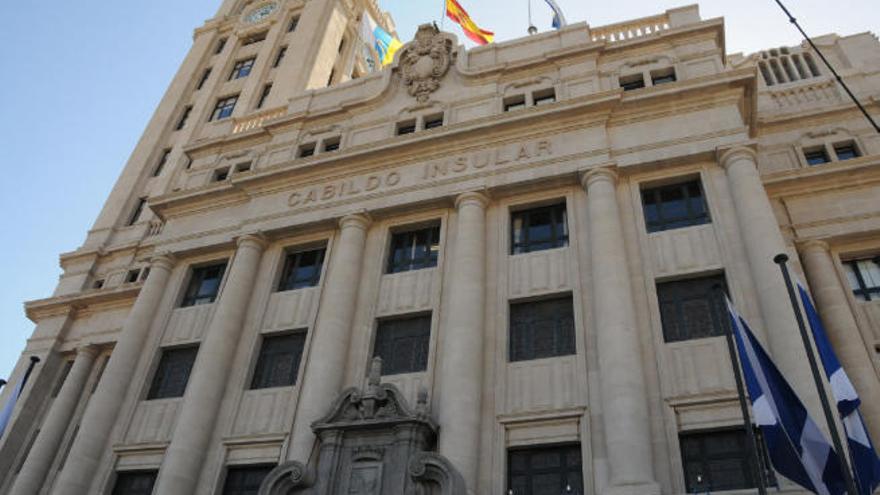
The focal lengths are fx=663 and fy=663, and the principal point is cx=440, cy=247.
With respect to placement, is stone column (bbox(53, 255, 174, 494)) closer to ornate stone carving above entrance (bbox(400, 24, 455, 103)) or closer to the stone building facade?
the stone building facade

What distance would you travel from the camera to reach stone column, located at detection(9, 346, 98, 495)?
25953 mm

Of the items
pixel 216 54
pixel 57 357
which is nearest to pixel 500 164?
pixel 57 357

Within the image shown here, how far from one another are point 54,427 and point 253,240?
489 inches

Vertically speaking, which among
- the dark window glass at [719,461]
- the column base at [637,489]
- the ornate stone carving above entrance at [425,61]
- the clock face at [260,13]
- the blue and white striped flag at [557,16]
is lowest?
the column base at [637,489]

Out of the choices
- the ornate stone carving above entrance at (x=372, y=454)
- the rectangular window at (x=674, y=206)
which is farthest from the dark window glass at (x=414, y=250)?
the rectangular window at (x=674, y=206)

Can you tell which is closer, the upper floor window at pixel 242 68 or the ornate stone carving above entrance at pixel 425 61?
the ornate stone carving above entrance at pixel 425 61

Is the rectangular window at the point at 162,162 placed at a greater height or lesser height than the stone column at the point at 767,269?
greater

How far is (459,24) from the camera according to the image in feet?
101

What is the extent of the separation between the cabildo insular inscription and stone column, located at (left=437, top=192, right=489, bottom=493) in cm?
155

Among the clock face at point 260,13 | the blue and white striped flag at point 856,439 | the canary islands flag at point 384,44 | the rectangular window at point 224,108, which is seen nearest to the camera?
the blue and white striped flag at point 856,439

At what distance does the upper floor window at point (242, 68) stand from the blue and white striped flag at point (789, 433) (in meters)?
41.4

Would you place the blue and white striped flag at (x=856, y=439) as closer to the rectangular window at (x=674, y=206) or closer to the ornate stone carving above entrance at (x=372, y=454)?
the rectangular window at (x=674, y=206)

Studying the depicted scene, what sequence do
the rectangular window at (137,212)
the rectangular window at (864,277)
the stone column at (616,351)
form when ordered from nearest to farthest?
the stone column at (616,351) → the rectangular window at (864,277) → the rectangular window at (137,212)

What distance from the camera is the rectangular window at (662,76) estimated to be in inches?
921
